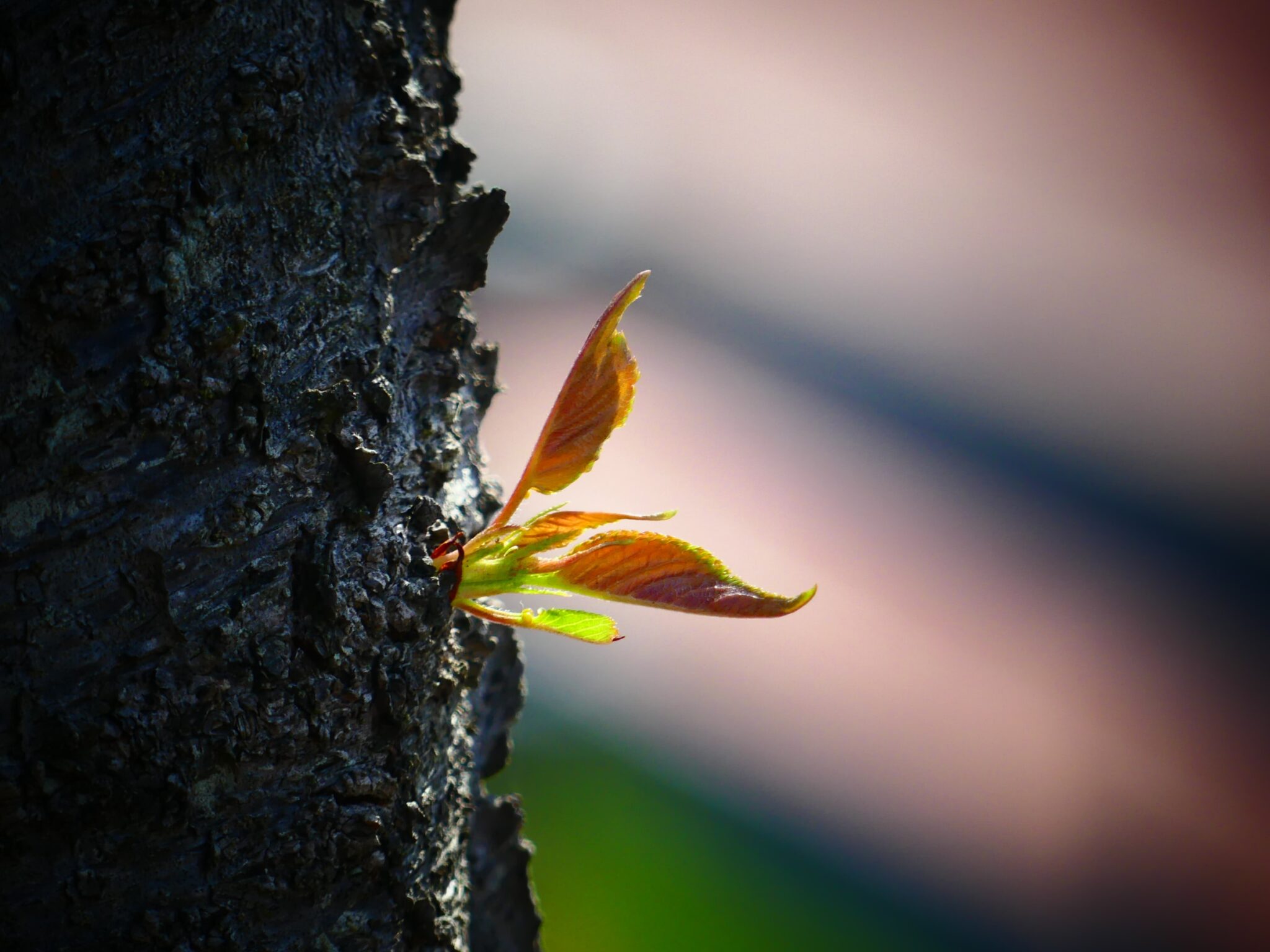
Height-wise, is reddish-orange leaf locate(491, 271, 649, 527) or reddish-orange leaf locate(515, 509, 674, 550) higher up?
reddish-orange leaf locate(491, 271, 649, 527)

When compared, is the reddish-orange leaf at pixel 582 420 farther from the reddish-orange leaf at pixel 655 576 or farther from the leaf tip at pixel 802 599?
the leaf tip at pixel 802 599

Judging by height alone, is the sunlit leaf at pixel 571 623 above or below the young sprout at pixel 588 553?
below

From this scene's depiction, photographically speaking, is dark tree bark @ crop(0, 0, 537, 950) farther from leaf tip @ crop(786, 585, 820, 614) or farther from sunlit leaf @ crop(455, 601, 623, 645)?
leaf tip @ crop(786, 585, 820, 614)

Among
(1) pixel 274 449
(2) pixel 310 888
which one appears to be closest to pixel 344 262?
(1) pixel 274 449

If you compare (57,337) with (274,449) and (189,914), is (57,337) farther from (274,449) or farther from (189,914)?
(189,914)

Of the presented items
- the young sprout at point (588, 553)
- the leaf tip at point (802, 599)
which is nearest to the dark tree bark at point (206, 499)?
the young sprout at point (588, 553)

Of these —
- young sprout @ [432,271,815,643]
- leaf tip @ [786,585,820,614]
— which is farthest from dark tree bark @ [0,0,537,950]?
leaf tip @ [786,585,820,614]

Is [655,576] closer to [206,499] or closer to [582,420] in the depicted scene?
[582,420]
